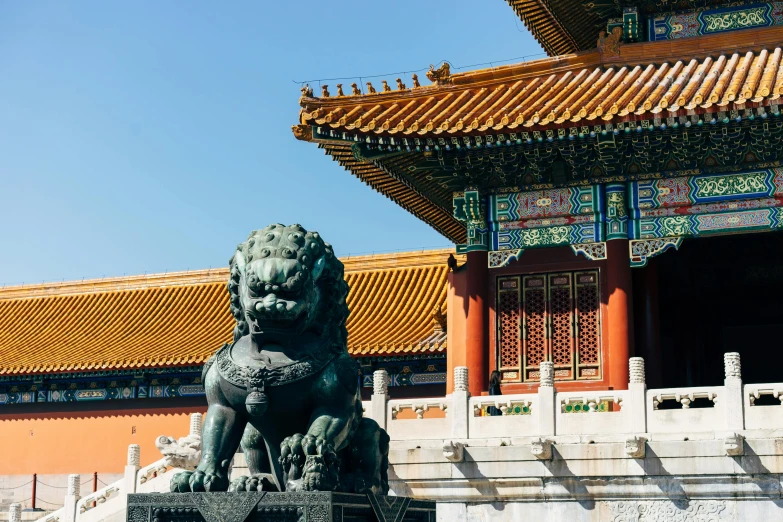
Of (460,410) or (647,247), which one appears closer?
(460,410)

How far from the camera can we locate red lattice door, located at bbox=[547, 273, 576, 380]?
17.1 m

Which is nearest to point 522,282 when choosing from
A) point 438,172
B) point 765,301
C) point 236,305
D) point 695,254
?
point 438,172

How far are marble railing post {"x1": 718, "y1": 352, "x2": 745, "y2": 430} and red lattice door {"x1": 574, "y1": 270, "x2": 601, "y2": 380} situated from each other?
10.0ft

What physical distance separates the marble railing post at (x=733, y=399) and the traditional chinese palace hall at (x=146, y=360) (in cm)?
1025

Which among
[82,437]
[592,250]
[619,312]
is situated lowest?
[82,437]

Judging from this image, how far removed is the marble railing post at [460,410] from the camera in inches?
591

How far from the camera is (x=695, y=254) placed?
2203 cm

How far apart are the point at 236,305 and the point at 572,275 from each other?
406 inches

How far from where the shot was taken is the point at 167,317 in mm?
29906

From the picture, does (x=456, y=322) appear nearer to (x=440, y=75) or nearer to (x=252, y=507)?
(x=440, y=75)

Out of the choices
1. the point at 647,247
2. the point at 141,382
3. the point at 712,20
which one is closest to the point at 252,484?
the point at 647,247

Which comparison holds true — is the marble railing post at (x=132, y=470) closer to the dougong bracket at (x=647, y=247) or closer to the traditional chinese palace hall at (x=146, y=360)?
the traditional chinese palace hall at (x=146, y=360)

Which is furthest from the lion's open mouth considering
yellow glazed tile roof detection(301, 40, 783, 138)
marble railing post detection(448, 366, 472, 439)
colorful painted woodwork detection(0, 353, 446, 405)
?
colorful painted woodwork detection(0, 353, 446, 405)

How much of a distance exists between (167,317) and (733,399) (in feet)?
61.0
